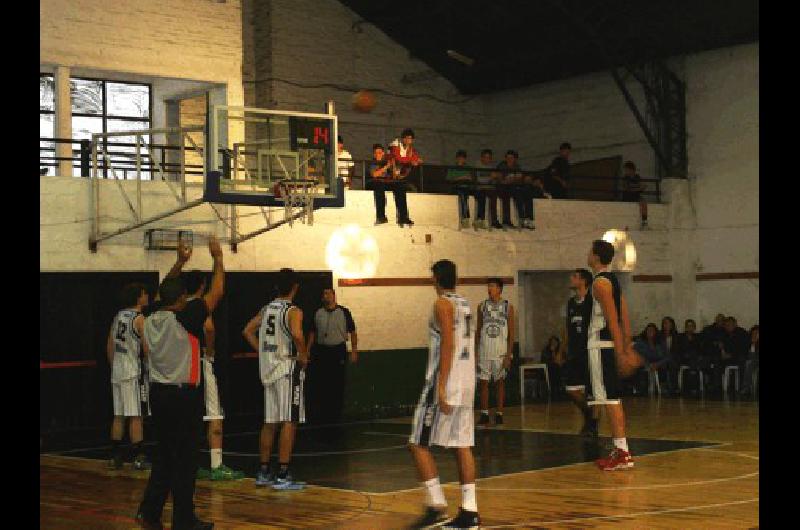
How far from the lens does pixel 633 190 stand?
84.4ft

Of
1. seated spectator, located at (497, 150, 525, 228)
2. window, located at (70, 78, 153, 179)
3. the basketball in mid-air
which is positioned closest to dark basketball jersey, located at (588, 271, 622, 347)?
the basketball in mid-air

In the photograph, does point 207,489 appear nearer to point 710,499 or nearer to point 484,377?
point 710,499

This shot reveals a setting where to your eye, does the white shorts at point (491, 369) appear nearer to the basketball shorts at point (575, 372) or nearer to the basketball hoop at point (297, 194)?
the basketball shorts at point (575, 372)

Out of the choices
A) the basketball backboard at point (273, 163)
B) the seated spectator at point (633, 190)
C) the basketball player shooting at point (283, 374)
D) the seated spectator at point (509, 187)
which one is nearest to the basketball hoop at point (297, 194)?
the basketball backboard at point (273, 163)

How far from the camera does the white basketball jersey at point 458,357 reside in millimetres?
9227

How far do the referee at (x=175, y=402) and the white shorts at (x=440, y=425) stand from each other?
1633 mm

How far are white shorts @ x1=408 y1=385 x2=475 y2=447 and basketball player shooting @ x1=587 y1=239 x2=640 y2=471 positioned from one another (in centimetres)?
339

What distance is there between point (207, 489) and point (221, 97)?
1122 centimetres

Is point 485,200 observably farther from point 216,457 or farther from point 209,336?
point 209,336

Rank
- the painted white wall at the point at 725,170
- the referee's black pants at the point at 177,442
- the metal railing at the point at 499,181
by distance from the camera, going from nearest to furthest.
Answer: the referee's black pants at the point at 177,442 < the metal railing at the point at 499,181 < the painted white wall at the point at 725,170

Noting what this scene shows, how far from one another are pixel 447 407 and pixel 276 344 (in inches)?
125

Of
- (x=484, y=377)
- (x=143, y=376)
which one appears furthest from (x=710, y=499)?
(x=484, y=377)

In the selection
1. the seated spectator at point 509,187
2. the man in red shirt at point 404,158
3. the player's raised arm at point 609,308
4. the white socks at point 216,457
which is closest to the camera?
the player's raised arm at point 609,308

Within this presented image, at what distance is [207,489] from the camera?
39.3 ft
